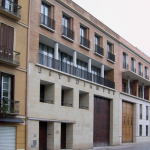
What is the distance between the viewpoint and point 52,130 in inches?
927

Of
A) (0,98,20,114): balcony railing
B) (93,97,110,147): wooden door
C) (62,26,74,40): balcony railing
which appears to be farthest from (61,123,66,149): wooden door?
(62,26,74,40): balcony railing

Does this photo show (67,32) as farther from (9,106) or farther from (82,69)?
(9,106)

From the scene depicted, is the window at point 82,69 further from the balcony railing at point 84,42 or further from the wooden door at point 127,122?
the wooden door at point 127,122

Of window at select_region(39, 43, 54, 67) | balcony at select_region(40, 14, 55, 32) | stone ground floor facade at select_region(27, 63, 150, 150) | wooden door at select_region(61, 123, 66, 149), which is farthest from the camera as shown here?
wooden door at select_region(61, 123, 66, 149)

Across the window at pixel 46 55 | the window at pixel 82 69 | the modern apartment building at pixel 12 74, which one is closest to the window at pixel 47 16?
the window at pixel 46 55

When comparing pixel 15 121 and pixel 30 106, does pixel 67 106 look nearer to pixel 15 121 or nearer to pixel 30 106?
pixel 30 106

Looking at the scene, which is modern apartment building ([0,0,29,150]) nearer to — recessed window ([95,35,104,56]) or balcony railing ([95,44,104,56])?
balcony railing ([95,44,104,56])

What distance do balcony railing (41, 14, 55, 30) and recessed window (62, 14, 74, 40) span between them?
167 centimetres

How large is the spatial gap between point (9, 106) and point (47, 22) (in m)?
9.16

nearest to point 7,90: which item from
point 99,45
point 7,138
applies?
point 7,138

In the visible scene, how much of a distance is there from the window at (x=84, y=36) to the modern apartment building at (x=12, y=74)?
9.25 m

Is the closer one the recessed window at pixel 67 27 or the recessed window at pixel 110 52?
the recessed window at pixel 67 27

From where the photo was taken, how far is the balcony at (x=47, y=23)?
78.4 ft

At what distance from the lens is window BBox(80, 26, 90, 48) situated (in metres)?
29.2
